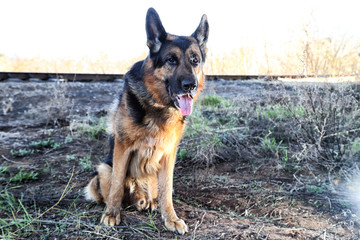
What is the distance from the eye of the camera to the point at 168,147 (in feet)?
9.27

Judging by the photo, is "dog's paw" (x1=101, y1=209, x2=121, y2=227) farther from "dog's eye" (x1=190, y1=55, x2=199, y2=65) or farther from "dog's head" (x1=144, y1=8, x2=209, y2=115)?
"dog's eye" (x1=190, y1=55, x2=199, y2=65)

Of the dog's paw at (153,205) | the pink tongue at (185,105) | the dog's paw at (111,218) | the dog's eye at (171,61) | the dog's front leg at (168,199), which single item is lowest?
the dog's paw at (153,205)

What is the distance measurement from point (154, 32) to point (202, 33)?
2.06 feet

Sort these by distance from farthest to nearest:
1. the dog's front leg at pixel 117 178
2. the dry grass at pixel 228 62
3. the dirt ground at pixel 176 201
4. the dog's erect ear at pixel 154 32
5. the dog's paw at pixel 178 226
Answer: the dry grass at pixel 228 62 → the dog's erect ear at pixel 154 32 → the dog's front leg at pixel 117 178 → the dog's paw at pixel 178 226 → the dirt ground at pixel 176 201

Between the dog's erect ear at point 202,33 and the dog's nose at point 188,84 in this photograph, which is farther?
the dog's erect ear at point 202,33

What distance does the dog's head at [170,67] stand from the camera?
2.73 metres

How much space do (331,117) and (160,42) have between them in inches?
107

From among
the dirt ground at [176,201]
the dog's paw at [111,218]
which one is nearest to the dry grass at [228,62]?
the dirt ground at [176,201]

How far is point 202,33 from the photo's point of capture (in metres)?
3.25

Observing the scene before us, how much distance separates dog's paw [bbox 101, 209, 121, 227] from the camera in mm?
2602

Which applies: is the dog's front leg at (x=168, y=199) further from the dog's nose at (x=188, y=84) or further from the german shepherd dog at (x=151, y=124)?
the dog's nose at (x=188, y=84)

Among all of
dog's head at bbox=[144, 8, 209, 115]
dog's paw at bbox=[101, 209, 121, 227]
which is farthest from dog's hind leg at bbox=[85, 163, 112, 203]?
dog's head at bbox=[144, 8, 209, 115]

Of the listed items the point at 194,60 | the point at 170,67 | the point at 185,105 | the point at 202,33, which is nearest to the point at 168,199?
the point at 185,105

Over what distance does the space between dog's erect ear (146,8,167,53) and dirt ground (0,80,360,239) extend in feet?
5.39
